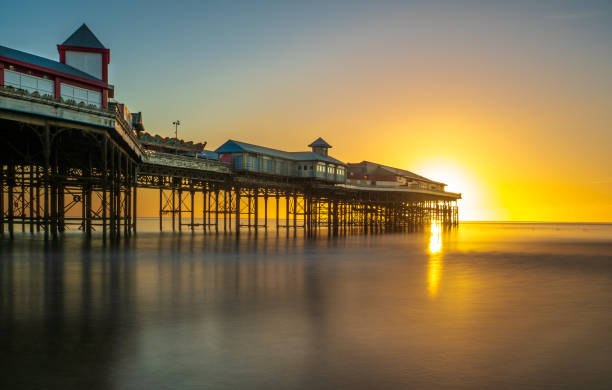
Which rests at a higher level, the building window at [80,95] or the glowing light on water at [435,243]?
the building window at [80,95]

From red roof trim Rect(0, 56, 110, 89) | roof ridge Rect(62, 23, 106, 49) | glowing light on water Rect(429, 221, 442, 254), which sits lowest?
glowing light on water Rect(429, 221, 442, 254)

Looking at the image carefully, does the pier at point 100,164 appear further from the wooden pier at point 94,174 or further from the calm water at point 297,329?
the calm water at point 297,329

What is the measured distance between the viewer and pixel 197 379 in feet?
24.1

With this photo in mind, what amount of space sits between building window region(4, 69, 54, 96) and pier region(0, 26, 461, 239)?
0.20 feet

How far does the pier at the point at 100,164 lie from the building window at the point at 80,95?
69 mm

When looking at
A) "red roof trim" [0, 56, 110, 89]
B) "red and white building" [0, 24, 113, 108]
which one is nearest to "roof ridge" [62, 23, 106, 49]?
"red and white building" [0, 24, 113, 108]

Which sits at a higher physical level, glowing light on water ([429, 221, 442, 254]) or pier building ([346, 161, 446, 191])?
pier building ([346, 161, 446, 191])

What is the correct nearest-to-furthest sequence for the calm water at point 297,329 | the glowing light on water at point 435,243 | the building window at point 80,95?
1. the calm water at point 297,329
2. the building window at point 80,95
3. the glowing light on water at point 435,243

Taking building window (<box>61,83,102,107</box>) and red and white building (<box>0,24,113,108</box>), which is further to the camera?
building window (<box>61,83,102,107</box>)

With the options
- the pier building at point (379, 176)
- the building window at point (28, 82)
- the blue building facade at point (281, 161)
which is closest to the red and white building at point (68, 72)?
the building window at point (28, 82)

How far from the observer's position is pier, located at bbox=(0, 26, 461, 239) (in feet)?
103

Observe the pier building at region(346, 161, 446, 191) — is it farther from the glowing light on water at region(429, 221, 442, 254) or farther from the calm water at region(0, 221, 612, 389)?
the calm water at region(0, 221, 612, 389)

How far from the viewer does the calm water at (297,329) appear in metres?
7.49

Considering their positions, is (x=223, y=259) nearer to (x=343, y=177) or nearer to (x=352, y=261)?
(x=352, y=261)
